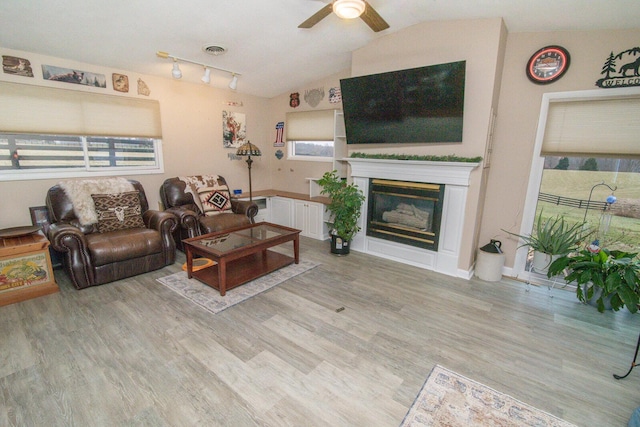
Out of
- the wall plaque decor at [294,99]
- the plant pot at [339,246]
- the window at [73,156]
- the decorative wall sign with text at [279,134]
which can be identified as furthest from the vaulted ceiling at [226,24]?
the plant pot at [339,246]

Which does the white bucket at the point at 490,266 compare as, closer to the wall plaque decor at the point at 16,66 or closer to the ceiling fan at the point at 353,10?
the ceiling fan at the point at 353,10

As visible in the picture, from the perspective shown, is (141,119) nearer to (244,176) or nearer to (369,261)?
(244,176)

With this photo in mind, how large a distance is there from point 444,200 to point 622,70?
1864 millimetres

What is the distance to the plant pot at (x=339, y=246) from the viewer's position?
3887 mm

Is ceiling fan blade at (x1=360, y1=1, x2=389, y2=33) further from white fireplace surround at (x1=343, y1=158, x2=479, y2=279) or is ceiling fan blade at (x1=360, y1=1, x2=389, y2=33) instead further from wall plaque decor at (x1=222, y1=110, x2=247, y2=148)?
wall plaque decor at (x1=222, y1=110, x2=247, y2=148)

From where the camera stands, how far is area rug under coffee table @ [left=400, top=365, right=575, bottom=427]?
1.55m

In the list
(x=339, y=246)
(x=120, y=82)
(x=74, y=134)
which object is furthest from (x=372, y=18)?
(x=74, y=134)

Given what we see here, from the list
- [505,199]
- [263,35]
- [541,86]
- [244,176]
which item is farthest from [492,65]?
[244,176]

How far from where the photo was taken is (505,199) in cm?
329

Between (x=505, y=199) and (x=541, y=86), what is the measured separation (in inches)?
47.0

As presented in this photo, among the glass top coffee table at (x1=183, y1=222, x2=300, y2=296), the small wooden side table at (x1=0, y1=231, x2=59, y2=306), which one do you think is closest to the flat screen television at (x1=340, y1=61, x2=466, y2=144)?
the glass top coffee table at (x1=183, y1=222, x2=300, y2=296)

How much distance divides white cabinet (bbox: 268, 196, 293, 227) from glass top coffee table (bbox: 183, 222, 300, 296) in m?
1.13

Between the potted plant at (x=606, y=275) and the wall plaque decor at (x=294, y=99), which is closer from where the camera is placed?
the potted plant at (x=606, y=275)

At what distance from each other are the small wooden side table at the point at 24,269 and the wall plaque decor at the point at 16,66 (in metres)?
1.67
